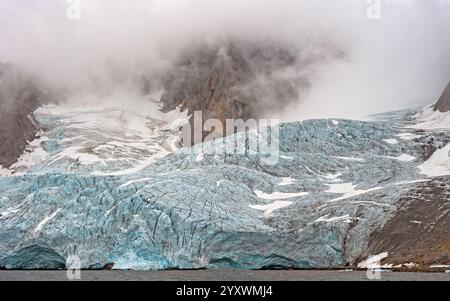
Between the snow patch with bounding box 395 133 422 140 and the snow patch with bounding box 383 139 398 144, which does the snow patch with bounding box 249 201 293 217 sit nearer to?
the snow patch with bounding box 383 139 398 144

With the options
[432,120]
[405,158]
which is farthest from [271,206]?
[432,120]

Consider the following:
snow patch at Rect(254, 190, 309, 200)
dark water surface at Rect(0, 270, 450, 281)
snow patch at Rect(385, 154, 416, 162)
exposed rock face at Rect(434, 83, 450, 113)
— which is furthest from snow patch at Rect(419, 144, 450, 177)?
dark water surface at Rect(0, 270, 450, 281)

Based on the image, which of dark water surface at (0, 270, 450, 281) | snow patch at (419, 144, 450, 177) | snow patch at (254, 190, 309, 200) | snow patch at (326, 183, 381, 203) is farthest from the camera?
snow patch at (419, 144, 450, 177)

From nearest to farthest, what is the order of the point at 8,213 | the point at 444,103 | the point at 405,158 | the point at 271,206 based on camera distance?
the point at 8,213
the point at 271,206
the point at 405,158
the point at 444,103

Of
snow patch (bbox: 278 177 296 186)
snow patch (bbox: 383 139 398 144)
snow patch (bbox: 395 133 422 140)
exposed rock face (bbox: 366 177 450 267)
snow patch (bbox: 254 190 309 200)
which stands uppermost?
snow patch (bbox: 395 133 422 140)

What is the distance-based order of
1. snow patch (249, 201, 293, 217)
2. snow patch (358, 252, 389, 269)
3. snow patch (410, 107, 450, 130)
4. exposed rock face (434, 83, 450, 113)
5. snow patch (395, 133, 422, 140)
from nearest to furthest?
snow patch (358, 252, 389, 269) → snow patch (249, 201, 293, 217) → snow patch (395, 133, 422, 140) → snow patch (410, 107, 450, 130) → exposed rock face (434, 83, 450, 113)

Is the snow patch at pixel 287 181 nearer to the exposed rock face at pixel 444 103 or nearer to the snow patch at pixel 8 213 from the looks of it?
the snow patch at pixel 8 213

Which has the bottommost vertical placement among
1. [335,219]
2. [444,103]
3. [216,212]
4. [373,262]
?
[373,262]

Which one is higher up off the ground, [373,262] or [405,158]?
[405,158]

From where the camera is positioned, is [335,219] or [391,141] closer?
[335,219]

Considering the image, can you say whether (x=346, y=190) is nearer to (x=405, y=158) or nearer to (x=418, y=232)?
(x=418, y=232)

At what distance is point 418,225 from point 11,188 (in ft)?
255

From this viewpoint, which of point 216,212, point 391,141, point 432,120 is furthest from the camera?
point 432,120

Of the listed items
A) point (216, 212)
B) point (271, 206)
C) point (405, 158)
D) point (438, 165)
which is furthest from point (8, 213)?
point (438, 165)
